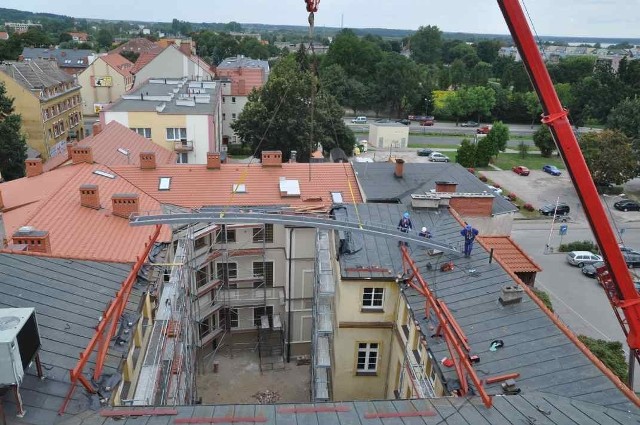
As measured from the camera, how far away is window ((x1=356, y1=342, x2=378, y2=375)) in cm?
2162

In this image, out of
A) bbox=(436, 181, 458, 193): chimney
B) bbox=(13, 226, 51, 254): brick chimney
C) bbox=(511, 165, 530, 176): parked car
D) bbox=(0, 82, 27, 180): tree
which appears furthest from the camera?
bbox=(511, 165, 530, 176): parked car

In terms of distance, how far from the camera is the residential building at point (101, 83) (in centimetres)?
9344

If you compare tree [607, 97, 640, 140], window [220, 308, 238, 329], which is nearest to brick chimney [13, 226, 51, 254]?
window [220, 308, 238, 329]

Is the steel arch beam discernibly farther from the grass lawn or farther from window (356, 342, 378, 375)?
the grass lawn

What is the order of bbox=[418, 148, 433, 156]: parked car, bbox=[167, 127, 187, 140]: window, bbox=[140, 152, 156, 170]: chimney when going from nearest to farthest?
1. bbox=[140, 152, 156, 170]: chimney
2. bbox=[167, 127, 187, 140]: window
3. bbox=[418, 148, 433, 156]: parked car

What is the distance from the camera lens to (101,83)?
93.9m

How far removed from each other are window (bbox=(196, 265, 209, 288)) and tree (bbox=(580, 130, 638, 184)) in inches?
1973

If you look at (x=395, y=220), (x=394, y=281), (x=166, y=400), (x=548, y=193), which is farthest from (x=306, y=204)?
(x=548, y=193)

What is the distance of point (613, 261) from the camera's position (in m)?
16.4

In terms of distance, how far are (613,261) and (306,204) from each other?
57.3ft

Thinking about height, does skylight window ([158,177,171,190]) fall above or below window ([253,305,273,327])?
above

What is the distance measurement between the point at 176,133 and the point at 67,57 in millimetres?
79405

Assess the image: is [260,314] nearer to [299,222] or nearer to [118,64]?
[299,222]

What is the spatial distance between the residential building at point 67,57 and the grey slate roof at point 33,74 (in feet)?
127
